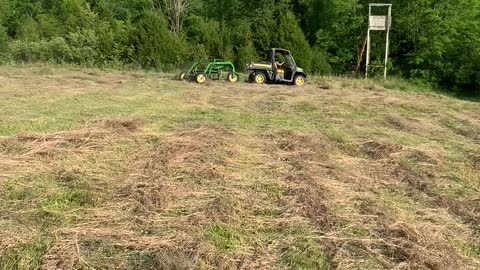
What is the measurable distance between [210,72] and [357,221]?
1253cm

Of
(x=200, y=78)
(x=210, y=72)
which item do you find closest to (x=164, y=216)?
(x=200, y=78)

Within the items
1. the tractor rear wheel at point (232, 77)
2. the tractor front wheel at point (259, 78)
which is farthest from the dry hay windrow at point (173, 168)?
the tractor rear wheel at point (232, 77)

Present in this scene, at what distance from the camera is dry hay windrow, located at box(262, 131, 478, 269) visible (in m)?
3.36

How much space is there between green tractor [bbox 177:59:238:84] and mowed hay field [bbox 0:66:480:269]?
593 centimetres

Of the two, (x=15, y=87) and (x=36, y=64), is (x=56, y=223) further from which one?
(x=36, y=64)

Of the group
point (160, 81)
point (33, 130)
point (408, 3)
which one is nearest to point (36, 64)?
point (160, 81)

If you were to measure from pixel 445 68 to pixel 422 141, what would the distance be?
14.4 m

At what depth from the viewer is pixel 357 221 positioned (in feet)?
13.1

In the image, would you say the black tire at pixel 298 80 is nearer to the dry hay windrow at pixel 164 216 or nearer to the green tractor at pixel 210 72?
the green tractor at pixel 210 72

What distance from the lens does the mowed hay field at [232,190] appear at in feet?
11.1

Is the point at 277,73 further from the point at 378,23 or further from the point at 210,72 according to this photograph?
the point at 378,23

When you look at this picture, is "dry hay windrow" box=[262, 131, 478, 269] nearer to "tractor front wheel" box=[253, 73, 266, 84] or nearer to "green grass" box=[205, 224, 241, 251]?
"green grass" box=[205, 224, 241, 251]

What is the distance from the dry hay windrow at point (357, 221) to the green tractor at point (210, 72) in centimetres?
950

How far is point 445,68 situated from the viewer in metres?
20.2
